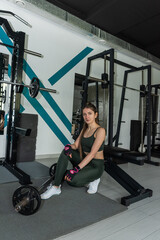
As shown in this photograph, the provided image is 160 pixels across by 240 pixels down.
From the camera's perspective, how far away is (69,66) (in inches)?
155

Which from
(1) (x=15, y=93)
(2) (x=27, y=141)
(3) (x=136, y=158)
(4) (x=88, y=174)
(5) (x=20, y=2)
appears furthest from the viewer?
(2) (x=27, y=141)

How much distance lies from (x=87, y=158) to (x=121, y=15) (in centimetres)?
298

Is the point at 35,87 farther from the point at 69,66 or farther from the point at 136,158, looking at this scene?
the point at 69,66

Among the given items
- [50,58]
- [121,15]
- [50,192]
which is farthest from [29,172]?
[121,15]

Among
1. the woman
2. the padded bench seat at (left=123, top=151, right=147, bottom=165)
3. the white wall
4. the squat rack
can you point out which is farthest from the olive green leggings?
the white wall

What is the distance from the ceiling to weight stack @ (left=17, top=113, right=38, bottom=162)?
2.08m

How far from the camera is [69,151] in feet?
5.57

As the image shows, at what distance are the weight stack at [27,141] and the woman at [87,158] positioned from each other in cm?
139

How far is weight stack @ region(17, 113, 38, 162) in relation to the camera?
3.16m

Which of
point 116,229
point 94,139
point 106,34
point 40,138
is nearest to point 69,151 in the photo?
point 94,139

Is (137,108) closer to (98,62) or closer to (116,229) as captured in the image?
(98,62)

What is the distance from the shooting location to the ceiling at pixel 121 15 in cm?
317

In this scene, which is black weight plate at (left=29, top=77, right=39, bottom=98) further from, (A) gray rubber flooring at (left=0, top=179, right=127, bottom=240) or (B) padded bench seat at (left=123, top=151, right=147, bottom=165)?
(B) padded bench seat at (left=123, top=151, right=147, bottom=165)

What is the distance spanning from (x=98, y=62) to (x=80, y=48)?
618 millimetres
